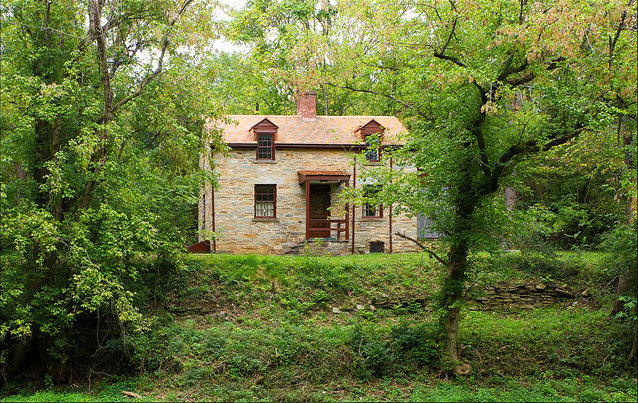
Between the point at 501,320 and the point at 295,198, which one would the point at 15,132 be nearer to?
the point at 295,198

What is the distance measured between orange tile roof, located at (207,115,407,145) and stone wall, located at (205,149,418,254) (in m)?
0.48

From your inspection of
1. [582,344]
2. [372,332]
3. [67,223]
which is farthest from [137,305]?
[582,344]

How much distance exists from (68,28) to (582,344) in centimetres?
1389

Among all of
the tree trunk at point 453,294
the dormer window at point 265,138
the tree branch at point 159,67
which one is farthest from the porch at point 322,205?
the tree branch at point 159,67

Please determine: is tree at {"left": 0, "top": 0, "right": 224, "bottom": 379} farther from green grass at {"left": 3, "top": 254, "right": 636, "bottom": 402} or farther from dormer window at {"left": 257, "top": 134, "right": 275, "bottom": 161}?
dormer window at {"left": 257, "top": 134, "right": 275, "bottom": 161}

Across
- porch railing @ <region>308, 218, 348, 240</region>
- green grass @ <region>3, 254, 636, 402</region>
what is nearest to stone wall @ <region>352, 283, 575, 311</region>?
green grass @ <region>3, 254, 636, 402</region>

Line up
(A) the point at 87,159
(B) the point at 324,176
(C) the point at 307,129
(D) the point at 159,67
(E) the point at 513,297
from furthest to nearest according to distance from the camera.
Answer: (C) the point at 307,129 < (B) the point at 324,176 < (E) the point at 513,297 < (D) the point at 159,67 < (A) the point at 87,159

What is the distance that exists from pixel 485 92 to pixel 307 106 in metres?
12.7

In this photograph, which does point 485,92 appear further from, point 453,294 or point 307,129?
point 307,129

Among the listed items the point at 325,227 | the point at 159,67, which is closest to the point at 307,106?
the point at 325,227

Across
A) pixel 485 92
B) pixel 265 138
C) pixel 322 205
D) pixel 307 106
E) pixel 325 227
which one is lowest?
pixel 325 227

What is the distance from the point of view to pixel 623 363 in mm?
10164

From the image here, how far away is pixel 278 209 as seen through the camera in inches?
755

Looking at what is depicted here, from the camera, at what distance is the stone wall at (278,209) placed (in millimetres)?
18859
